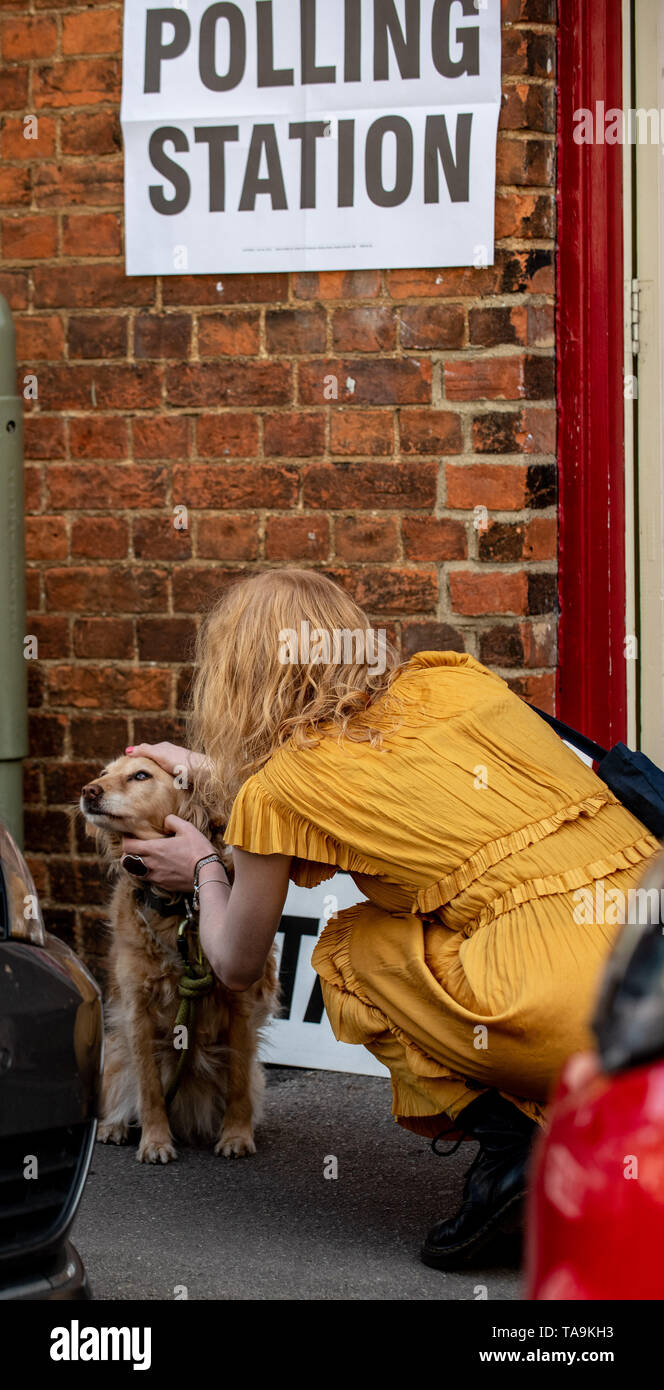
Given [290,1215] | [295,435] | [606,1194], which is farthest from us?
[295,435]

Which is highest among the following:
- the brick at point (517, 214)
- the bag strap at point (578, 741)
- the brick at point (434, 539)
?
the brick at point (517, 214)

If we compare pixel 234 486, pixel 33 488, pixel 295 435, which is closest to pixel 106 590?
pixel 33 488

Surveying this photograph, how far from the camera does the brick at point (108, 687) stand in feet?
14.1

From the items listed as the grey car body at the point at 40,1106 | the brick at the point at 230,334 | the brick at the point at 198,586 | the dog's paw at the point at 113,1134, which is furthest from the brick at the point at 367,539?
the grey car body at the point at 40,1106

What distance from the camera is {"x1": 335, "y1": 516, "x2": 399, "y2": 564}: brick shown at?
4066 mm

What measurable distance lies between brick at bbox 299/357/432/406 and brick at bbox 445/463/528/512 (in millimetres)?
237

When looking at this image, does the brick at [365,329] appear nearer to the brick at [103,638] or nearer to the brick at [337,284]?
the brick at [337,284]

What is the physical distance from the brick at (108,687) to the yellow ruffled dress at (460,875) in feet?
5.28

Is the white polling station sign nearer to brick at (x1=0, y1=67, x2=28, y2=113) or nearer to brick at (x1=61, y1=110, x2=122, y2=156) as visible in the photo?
brick at (x1=61, y1=110, x2=122, y2=156)

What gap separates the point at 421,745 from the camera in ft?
8.83

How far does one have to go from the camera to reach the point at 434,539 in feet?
13.2

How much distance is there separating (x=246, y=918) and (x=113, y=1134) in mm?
1087

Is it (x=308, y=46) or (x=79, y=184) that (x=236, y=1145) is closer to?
(x=79, y=184)
